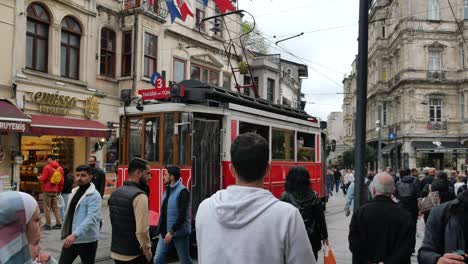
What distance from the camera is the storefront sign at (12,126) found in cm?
1379

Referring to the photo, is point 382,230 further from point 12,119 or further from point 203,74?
point 203,74

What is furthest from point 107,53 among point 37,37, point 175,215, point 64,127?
point 175,215

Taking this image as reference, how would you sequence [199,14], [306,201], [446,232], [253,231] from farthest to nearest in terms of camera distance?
[199,14] < [306,201] < [446,232] < [253,231]

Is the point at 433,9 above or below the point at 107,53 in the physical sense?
above

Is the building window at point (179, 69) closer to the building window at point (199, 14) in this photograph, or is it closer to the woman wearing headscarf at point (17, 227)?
the building window at point (199, 14)

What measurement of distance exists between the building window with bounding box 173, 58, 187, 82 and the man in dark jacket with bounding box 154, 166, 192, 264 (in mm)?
16457

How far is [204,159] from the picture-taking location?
9.61 m

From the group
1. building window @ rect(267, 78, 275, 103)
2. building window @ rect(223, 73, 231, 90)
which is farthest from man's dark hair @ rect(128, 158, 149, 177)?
building window @ rect(267, 78, 275, 103)

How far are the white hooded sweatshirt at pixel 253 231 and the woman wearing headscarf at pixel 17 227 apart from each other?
95 centimetres

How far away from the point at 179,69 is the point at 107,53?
172 inches

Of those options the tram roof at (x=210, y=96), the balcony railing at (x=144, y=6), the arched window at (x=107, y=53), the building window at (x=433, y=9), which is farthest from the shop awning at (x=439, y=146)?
the tram roof at (x=210, y=96)

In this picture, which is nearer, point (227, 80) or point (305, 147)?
point (305, 147)

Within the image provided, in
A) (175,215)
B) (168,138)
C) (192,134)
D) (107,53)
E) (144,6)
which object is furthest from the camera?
(144,6)

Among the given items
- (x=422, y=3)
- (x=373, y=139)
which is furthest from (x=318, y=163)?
(x=373, y=139)
